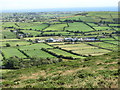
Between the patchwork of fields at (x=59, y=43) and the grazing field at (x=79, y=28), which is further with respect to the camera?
the grazing field at (x=79, y=28)

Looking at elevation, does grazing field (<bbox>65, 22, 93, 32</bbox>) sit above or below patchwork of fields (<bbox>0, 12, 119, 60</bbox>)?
above

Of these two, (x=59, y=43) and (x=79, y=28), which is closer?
(x=59, y=43)

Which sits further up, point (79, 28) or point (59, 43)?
point (79, 28)

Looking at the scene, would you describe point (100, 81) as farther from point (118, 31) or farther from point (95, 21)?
point (95, 21)

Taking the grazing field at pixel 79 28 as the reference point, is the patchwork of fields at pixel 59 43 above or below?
below

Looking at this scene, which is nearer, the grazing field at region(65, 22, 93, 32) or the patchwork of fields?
the patchwork of fields

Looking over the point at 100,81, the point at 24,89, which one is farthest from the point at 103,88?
the point at 24,89

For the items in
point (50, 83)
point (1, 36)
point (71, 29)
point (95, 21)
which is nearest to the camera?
point (50, 83)

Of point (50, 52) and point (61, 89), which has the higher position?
point (61, 89)

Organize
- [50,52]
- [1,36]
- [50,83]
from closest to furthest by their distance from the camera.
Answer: [50,83], [50,52], [1,36]

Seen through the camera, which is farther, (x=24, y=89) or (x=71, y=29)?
(x=71, y=29)

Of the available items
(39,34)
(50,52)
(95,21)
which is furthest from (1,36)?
(95,21)
